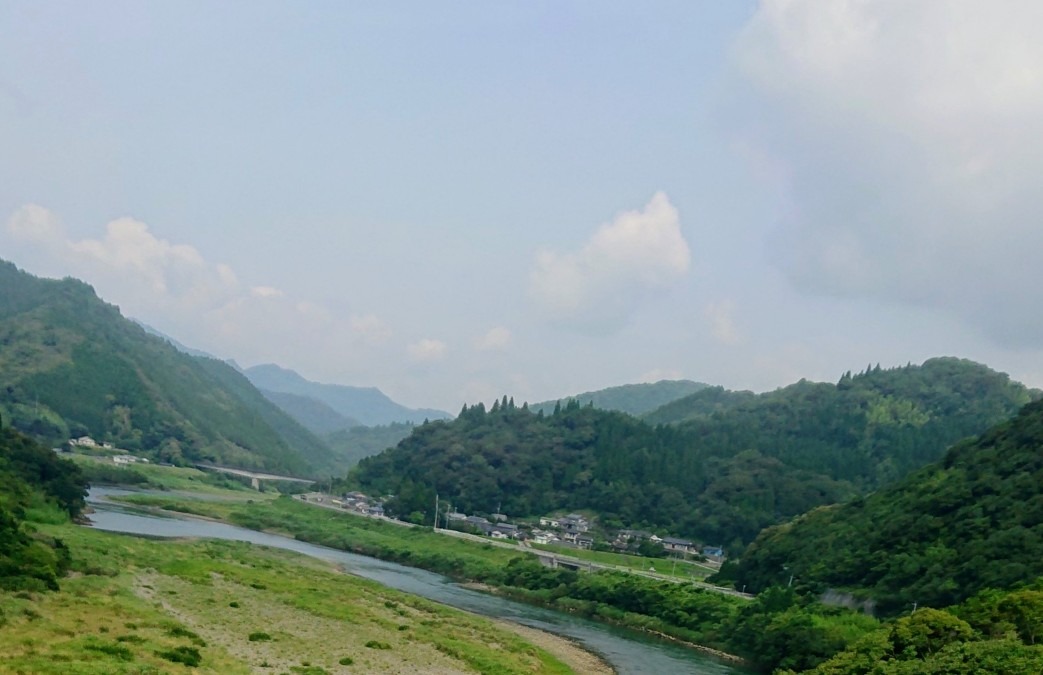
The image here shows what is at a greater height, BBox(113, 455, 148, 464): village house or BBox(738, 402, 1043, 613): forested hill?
BBox(738, 402, 1043, 613): forested hill

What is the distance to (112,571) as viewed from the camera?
1975 inches

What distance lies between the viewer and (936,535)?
2840 inches

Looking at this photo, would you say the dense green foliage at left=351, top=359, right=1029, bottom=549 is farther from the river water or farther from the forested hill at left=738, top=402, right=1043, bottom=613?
the forested hill at left=738, top=402, right=1043, bottom=613

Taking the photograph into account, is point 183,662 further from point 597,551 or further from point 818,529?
point 597,551

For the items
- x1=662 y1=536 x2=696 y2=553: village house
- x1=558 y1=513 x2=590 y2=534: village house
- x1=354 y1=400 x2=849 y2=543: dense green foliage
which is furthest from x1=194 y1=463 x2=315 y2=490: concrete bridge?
x1=662 y1=536 x2=696 y2=553: village house

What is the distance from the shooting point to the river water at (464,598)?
190 feet

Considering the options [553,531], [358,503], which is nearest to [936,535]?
[553,531]

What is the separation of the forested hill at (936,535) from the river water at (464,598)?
17421 mm

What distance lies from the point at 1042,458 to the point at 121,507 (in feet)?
312

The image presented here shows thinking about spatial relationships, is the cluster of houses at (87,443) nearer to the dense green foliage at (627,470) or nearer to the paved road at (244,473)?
the paved road at (244,473)

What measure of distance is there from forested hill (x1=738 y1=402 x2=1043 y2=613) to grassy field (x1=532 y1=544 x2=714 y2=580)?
11.8 metres

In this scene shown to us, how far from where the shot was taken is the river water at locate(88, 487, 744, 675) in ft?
190

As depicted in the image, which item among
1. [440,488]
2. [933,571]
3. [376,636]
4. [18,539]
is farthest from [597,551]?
[18,539]

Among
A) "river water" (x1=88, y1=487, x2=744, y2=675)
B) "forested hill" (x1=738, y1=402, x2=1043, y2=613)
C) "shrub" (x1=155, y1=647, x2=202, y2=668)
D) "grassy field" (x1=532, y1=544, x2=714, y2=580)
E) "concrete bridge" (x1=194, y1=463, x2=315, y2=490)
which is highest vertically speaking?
"forested hill" (x1=738, y1=402, x2=1043, y2=613)
